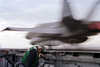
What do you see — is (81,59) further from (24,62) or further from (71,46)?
(24,62)

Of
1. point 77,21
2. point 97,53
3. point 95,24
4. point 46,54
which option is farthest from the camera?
point 46,54

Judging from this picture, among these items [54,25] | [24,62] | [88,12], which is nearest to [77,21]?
[88,12]

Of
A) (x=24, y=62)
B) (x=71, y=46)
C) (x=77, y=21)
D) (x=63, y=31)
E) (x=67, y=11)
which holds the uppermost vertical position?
(x=67, y=11)

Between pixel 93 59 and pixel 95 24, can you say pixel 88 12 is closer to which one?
pixel 95 24

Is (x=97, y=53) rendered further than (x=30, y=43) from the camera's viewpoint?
No

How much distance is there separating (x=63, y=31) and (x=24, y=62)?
6.48 feet

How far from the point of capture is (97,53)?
4902 millimetres

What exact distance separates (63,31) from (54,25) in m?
0.46

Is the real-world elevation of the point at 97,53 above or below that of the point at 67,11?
below

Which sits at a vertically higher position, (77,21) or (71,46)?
(77,21)

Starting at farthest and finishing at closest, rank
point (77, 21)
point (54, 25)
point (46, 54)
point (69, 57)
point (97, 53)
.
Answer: point (46, 54)
point (69, 57)
point (97, 53)
point (54, 25)
point (77, 21)

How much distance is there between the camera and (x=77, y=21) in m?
3.70

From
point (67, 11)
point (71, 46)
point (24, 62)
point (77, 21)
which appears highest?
point (67, 11)

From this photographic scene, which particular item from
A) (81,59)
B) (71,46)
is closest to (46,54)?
(71,46)
